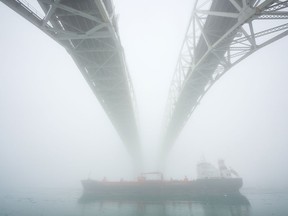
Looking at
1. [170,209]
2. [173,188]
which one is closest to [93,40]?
[170,209]

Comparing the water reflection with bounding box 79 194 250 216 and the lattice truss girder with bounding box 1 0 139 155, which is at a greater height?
the lattice truss girder with bounding box 1 0 139 155

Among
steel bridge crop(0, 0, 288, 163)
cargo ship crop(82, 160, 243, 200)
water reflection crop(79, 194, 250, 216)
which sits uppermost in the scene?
steel bridge crop(0, 0, 288, 163)

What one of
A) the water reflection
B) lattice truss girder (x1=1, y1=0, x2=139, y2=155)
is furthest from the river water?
lattice truss girder (x1=1, y1=0, x2=139, y2=155)

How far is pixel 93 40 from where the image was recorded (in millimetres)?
10781

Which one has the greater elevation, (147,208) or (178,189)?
(178,189)

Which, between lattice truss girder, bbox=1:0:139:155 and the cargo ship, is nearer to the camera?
lattice truss girder, bbox=1:0:139:155

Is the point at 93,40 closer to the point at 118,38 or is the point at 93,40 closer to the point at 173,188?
the point at 118,38

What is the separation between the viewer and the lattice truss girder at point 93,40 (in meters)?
7.32

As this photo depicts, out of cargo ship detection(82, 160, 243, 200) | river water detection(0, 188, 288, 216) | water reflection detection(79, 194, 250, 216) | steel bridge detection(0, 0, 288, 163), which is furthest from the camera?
cargo ship detection(82, 160, 243, 200)

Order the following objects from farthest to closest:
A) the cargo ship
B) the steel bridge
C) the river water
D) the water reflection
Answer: the cargo ship, the water reflection, the river water, the steel bridge

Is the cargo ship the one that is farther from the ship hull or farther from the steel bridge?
the steel bridge

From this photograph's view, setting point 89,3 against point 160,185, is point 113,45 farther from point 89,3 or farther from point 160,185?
point 160,185

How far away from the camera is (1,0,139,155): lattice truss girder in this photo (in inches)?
288

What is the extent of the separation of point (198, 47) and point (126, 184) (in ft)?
91.5
